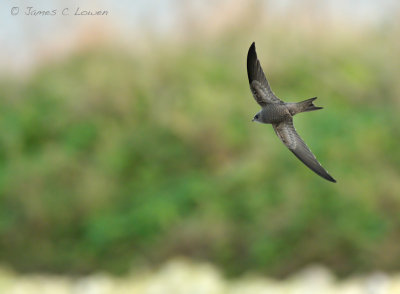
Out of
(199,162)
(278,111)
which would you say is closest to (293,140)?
(278,111)

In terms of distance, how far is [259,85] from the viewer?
141cm

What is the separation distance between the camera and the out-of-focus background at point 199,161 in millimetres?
4133

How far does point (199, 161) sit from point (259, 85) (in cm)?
331

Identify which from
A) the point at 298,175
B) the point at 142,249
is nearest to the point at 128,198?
the point at 142,249

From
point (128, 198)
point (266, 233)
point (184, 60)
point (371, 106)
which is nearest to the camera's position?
point (266, 233)

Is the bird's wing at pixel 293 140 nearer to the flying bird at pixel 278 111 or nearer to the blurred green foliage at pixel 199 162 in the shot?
the flying bird at pixel 278 111

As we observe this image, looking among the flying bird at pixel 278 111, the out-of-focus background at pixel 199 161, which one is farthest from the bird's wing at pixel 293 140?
the out-of-focus background at pixel 199 161

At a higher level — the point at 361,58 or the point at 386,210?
the point at 361,58

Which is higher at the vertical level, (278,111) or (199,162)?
(199,162)

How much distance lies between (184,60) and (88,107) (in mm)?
741

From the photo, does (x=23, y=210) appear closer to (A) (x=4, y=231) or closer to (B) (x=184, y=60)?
(A) (x=4, y=231)

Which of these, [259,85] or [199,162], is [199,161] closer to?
[199,162]

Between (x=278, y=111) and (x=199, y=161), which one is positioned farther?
(x=199, y=161)

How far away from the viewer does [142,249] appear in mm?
4316
